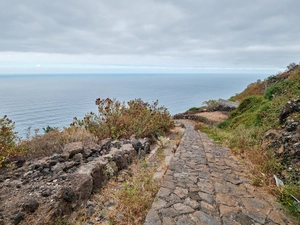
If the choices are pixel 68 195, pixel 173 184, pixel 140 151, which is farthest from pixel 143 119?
pixel 68 195

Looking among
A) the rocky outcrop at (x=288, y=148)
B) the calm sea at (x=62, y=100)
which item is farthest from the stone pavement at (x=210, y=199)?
the calm sea at (x=62, y=100)

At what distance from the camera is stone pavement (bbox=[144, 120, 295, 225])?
8.79 feet

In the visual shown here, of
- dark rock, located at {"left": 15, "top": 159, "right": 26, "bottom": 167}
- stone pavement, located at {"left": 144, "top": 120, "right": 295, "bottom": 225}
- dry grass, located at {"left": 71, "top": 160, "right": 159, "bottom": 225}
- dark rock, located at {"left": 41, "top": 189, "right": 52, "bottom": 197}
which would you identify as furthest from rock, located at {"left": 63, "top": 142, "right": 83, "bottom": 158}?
stone pavement, located at {"left": 144, "top": 120, "right": 295, "bottom": 225}

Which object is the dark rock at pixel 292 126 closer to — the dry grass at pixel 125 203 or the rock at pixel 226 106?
the dry grass at pixel 125 203

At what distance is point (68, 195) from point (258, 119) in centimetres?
891

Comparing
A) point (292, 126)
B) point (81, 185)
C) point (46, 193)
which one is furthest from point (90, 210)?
point (292, 126)

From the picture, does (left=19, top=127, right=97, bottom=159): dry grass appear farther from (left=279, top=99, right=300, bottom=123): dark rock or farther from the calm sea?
(left=279, top=99, right=300, bottom=123): dark rock

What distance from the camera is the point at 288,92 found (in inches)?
360

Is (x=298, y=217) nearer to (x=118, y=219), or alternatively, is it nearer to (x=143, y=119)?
(x=118, y=219)

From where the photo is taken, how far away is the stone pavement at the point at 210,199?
268 centimetres

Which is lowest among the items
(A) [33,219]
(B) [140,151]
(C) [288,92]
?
(B) [140,151]

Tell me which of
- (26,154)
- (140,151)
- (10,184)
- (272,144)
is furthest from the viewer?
(140,151)

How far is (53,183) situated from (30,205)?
23.4 inches

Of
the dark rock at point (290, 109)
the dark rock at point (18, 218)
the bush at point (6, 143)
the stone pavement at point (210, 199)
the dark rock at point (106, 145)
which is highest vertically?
the dark rock at point (290, 109)
